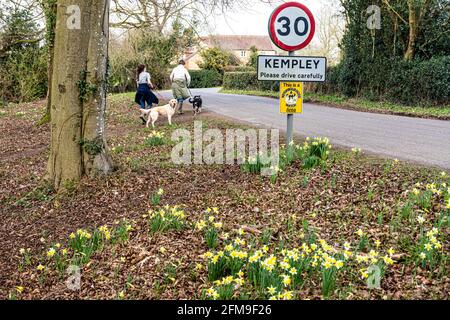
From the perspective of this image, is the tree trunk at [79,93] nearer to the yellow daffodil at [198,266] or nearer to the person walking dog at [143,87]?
the yellow daffodil at [198,266]

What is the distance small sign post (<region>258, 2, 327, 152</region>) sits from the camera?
5965 millimetres

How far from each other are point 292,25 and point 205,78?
44.9 metres

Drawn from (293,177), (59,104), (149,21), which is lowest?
(293,177)

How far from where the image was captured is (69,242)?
459 cm

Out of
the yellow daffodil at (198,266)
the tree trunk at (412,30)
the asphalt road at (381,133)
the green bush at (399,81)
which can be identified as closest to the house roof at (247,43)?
the green bush at (399,81)

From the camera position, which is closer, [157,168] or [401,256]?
[401,256]

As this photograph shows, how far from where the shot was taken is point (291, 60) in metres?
6.21

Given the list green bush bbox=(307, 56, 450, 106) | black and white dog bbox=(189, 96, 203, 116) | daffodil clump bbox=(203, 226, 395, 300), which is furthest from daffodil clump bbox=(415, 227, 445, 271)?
green bush bbox=(307, 56, 450, 106)

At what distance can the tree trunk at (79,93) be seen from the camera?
6.13m

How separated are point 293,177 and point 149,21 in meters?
11.7

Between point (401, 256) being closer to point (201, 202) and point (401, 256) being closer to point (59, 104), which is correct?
point (201, 202)

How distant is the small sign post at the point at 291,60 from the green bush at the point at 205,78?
1728 inches

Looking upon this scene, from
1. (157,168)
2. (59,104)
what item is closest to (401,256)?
(157,168)
